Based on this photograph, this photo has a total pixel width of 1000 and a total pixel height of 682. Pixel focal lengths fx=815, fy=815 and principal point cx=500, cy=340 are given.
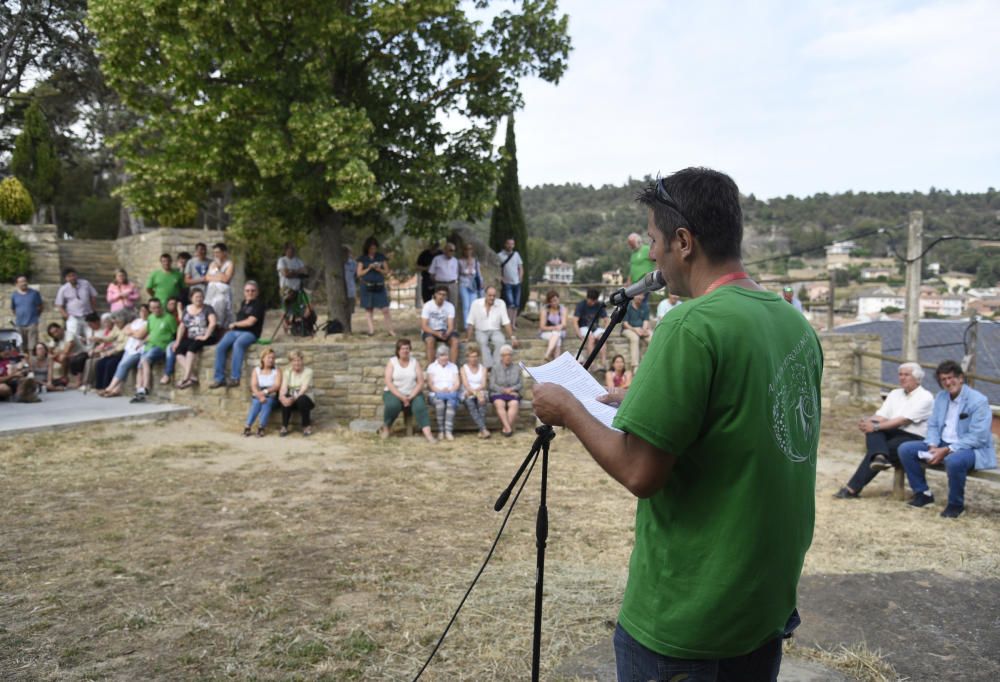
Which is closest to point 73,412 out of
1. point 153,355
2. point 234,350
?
point 153,355

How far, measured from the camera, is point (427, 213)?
1298cm

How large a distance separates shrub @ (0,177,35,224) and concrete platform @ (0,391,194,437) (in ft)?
25.0

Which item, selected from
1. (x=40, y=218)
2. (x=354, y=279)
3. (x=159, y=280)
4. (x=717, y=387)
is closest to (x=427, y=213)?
(x=354, y=279)

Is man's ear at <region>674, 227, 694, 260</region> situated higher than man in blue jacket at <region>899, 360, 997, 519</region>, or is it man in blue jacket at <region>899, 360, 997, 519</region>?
man's ear at <region>674, 227, 694, 260</region>

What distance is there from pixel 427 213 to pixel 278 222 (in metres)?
2.82

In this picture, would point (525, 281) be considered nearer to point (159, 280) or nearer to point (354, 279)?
point (354, 279)

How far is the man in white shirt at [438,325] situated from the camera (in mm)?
11141

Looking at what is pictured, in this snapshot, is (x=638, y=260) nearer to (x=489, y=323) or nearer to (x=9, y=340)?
(x=489, y=323)

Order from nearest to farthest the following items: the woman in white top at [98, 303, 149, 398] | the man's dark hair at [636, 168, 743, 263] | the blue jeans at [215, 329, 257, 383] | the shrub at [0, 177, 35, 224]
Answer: the man's dark hair at [636, 168, 743, 263] → the blue jeans at [215, 329, 257, 383] → the woman in white top at [98, 303, 149, 398] → the shrub at [0, 177, 35, 224]

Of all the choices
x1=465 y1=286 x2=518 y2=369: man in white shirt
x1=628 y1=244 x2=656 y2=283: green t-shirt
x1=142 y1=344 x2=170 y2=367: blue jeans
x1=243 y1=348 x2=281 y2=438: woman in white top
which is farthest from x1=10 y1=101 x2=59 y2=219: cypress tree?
x1=628 y1=244 x2=656 y2=283: green t-shirt

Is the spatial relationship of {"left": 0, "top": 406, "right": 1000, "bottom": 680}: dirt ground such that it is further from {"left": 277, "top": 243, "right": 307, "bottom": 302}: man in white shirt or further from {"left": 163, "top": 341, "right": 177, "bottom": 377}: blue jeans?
{"left": 277, "top": 243, "right": 307, "bottom": 302}: man in white shirt

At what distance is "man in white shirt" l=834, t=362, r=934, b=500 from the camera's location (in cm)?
736

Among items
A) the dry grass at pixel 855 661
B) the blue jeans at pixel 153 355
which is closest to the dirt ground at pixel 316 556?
the dry grass at pixel 855 661

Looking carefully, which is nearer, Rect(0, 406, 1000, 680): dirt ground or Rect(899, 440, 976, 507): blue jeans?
Rect(0, 406, 1000, 680): dirt ground
